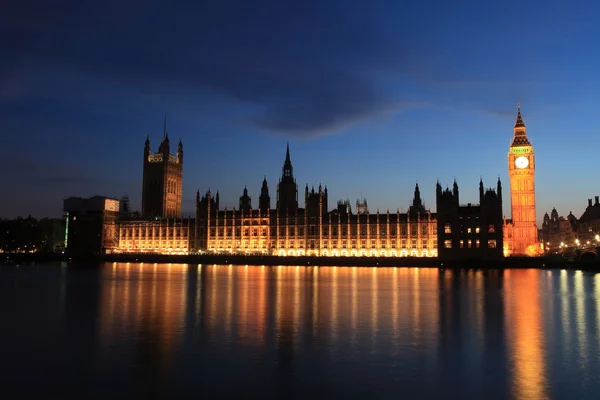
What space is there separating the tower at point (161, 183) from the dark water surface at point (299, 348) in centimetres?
11438

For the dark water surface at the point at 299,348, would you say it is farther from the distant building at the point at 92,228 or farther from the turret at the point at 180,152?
the turret at the point at 180,152

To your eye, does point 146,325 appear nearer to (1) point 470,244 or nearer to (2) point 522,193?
(1) point 470,244

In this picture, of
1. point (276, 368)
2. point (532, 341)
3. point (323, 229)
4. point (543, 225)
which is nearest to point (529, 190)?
point (323, 229)

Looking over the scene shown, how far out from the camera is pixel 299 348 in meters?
18.2

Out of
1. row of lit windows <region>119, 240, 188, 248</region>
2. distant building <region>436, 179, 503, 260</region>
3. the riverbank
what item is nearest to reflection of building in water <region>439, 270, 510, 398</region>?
the riverbank

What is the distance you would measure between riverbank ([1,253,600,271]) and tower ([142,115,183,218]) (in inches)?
1328

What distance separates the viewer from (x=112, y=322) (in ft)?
78.0

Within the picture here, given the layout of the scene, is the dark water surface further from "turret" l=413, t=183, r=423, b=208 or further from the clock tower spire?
"turret" l=413, t=183, r=423, b=208

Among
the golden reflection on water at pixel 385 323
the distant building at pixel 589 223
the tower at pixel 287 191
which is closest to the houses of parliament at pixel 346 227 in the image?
the tower at pixel 287 191

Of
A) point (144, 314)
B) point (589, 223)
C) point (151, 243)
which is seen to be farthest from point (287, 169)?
point (144, 314)

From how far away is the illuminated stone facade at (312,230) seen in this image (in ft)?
330

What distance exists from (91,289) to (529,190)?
9323 centimetres

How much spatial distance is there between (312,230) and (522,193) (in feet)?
138

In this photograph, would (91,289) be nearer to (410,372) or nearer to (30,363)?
(30,363)
